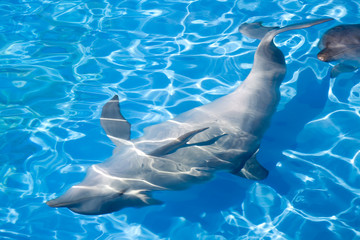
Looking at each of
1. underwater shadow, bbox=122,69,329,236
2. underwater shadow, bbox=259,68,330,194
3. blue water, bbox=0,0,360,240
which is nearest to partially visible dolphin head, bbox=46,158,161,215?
underwater shadow, bbox=122,69,329,236

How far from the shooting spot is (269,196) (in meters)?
5.62

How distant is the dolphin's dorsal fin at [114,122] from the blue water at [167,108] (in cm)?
35

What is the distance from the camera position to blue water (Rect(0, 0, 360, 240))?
5.41m

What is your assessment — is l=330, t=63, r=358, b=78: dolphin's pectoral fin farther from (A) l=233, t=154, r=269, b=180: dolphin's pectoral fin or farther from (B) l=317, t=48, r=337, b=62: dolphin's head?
(A) l=233, t=154, r=269, b=180: dolphin's pectoral fin

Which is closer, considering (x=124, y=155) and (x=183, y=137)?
(x=183, y=137)

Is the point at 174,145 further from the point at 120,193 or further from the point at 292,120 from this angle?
the point at 292,120

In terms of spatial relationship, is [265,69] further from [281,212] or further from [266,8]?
[266,8]

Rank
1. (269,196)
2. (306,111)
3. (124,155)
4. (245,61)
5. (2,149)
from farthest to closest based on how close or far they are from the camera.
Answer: (245,61) < (306,111) < (2,149) < (269,196) < (124,155)

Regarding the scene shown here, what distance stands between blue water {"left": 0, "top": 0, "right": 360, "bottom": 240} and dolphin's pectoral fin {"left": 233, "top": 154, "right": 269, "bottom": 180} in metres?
0.51

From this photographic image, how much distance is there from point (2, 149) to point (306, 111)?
18.5ft

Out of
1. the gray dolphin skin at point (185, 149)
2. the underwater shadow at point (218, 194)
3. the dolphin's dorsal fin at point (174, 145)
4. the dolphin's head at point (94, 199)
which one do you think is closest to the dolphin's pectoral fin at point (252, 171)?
the gray dolphin skin at point (185, 149)

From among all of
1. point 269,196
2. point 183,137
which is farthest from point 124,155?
point 269,196

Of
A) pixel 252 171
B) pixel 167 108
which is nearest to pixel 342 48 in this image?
pixel 252 171

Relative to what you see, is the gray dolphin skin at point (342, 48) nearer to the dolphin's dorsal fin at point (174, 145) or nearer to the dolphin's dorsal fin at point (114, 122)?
the dolphin's dorsal fin at point (174, 145)
